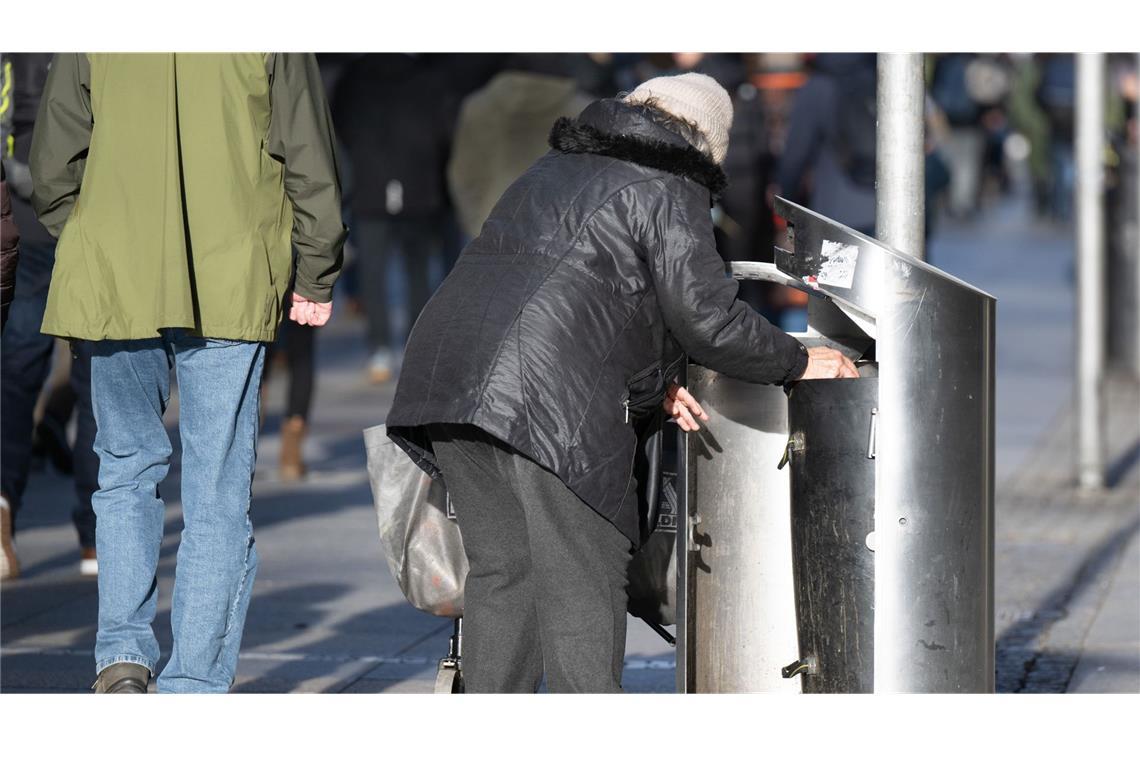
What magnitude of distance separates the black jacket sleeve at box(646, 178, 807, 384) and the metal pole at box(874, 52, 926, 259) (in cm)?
54

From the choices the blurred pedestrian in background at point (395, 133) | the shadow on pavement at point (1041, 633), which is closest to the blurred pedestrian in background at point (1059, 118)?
the blurred pedestrian in background at point (395, 133)

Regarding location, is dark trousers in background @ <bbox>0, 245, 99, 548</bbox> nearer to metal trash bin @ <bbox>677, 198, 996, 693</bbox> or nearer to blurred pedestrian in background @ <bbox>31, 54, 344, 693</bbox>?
blurred pedestrian in background @ <bbox>31, 54, 344, 693</bbox>

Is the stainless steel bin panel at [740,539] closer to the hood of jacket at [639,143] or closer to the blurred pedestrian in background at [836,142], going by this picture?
the hood of jacket at [639,143]

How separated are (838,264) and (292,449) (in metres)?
5.00

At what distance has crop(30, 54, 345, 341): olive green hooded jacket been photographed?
4.41 m

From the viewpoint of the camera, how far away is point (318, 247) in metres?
4.50

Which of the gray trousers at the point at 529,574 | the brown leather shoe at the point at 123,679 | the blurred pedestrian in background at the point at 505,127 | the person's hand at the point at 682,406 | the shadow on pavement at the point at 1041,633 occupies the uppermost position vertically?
the blurred pedestrian in background at the point at 505,127

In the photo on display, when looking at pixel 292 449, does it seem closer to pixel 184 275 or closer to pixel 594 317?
pixel 184 275

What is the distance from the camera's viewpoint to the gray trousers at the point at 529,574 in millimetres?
4270

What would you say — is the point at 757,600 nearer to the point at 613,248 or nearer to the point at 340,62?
the point at 613,248

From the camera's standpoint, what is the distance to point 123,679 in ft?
14.9

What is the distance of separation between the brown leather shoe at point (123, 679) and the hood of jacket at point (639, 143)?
160cm

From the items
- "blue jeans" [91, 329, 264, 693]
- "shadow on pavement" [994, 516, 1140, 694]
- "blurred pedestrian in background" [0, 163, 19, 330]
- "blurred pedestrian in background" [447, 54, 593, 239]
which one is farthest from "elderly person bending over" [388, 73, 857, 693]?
"blurred pedestrian in background" [447, 54, 593, 239]
